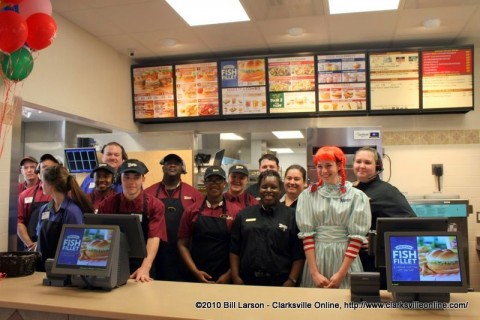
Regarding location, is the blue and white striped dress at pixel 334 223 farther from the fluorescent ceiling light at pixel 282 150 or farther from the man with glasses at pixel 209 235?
the fluorescent ceiling light at pixel 282 150

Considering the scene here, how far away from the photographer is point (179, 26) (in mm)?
4230

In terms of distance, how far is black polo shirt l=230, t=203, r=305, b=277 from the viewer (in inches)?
105

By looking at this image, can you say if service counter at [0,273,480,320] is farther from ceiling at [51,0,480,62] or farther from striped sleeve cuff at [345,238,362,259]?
ceiling at [51,0,480,62]

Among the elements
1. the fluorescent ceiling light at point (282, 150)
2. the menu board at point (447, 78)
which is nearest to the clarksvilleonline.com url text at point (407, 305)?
the menu board at point (447, 78)

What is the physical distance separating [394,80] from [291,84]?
1148 mm

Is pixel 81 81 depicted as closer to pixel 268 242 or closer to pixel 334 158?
pixel 268 242

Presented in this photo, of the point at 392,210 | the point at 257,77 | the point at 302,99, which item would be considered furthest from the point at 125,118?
the point at 392,210

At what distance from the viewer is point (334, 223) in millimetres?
2578

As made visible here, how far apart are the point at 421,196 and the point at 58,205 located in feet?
12.1

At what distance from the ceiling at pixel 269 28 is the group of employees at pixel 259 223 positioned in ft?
5.42

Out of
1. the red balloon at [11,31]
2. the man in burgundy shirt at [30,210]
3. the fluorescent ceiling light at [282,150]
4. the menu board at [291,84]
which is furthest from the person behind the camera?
the fluorescent ceiling light at [282,150]

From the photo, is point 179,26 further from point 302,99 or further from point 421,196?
point 421,196

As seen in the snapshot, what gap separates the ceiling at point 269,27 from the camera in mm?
3785

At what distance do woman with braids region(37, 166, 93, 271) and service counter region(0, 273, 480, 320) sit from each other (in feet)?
1.46
